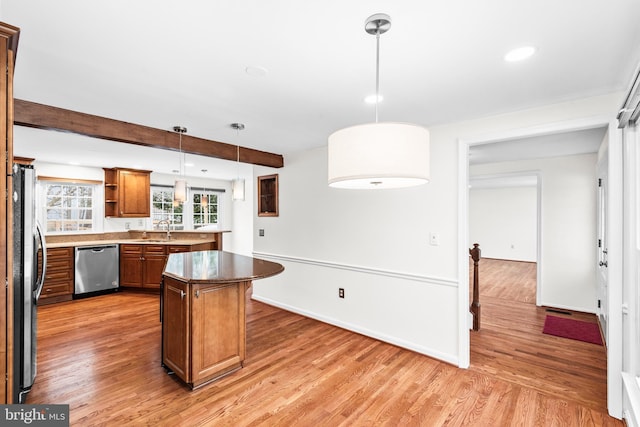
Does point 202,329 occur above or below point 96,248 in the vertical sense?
below

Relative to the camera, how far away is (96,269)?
199 inches

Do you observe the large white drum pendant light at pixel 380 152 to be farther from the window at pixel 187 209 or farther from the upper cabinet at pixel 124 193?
the upper cabinet at pixel 124 193

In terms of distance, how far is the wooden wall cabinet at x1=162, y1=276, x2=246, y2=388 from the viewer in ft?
7.91

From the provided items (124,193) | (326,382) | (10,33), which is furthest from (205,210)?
(10,33)

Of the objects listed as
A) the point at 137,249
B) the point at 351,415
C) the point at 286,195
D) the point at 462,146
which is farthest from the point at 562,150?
the point at 137,249

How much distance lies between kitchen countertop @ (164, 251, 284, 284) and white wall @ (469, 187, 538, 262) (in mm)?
8386

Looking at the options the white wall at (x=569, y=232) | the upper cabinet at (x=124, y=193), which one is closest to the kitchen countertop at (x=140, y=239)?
the upper cabinet at (x=124, y=193)

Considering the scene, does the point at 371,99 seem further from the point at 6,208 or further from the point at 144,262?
the point at 144,262

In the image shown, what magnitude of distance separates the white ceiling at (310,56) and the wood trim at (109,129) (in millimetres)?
87

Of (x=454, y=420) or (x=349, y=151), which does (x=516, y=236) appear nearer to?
(x=454, y=420)

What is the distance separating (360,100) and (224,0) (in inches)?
50.7

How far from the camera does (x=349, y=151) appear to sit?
1255 mm

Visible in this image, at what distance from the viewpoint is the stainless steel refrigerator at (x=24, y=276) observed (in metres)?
2.11

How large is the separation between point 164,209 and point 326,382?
5.40m
